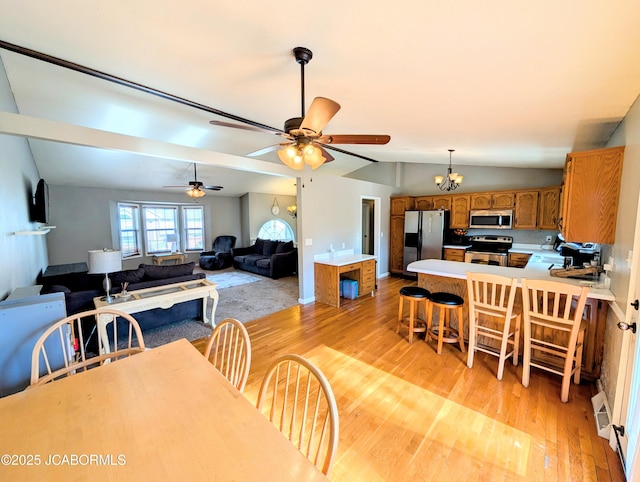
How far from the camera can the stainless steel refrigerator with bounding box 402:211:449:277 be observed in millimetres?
5777

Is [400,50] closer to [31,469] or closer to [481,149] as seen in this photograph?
[31,469]

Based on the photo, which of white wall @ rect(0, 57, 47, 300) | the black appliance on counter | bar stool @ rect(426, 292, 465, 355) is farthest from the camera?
the black appliance on counter

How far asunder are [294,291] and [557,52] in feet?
16.3

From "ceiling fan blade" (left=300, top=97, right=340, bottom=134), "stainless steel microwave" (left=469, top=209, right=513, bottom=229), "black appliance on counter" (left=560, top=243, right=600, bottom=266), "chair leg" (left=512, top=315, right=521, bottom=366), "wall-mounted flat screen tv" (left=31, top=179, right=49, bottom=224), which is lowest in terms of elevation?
"chair leg" (left=512, top=315, right=521, bottom=366)

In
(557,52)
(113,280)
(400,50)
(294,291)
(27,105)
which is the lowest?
(294,291)

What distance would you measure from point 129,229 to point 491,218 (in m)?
9.25

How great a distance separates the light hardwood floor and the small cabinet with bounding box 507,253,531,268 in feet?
9.68

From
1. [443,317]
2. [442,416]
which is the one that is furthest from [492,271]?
[442,416]

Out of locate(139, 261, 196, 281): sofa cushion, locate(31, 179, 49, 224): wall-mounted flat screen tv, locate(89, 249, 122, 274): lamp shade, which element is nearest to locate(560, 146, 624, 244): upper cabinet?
locate(89, 249, 122, 274): lamp shade

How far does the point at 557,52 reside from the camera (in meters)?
1.36

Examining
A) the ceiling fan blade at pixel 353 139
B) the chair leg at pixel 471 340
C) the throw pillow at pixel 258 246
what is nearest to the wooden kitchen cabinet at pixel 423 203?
the chair leg at pixel 471 340

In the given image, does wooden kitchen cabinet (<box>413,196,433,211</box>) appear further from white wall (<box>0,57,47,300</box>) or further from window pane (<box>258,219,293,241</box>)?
white wall (<box>0,57,47,300</box>)

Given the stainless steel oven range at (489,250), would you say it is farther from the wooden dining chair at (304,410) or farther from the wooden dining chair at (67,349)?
the wooden dining chair at (67,349)

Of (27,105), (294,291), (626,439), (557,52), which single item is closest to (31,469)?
(557,52)
